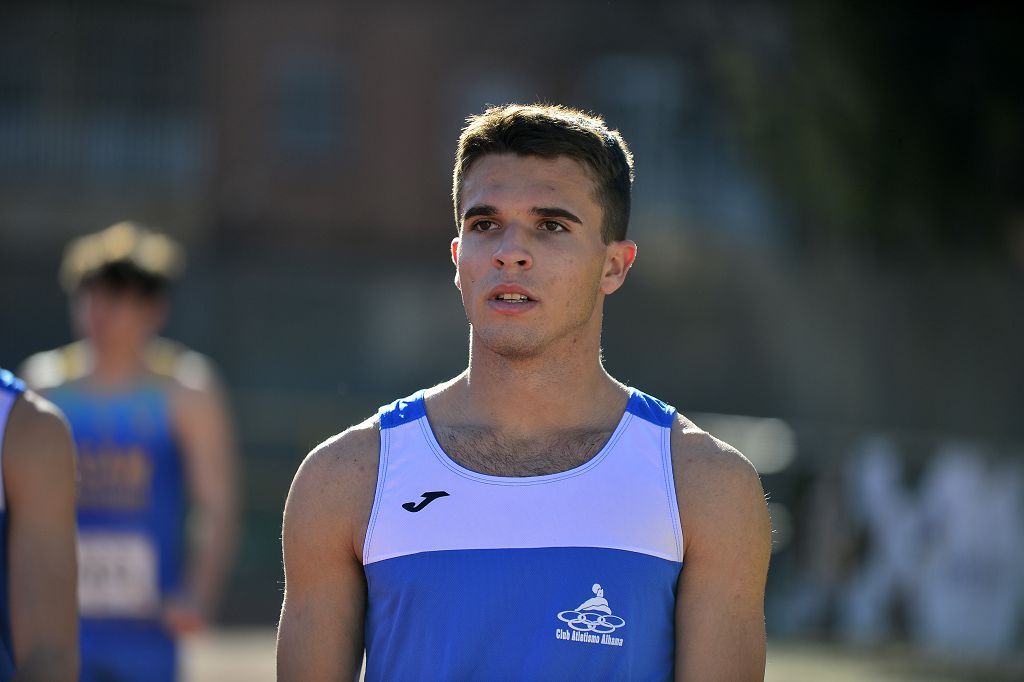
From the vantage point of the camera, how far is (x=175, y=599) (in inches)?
248

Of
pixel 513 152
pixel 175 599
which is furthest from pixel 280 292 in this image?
pixel 513 152

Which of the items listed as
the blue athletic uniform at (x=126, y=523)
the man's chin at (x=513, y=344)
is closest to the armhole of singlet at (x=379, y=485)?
the man's chin at (x=513, y=344)

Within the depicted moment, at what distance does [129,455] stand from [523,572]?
3356mm

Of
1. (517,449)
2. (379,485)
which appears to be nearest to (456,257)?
(517,449)

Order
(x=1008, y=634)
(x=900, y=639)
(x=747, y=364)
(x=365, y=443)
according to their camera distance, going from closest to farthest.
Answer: (x=365, y=443)
(x=1008, y=634)
(x=900, y=639)
(x=747, y=364)

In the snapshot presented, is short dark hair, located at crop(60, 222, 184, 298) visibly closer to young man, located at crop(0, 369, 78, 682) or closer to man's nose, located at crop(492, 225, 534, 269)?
young man, located at crop(0, 369, 78, 682)

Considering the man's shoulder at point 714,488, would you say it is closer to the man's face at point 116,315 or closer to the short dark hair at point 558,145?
the short dark hair at point 558,145

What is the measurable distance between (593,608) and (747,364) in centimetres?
2025

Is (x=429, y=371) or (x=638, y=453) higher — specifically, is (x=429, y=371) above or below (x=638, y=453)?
above

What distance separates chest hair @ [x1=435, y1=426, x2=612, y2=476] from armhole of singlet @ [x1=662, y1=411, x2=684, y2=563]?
5.6 inches

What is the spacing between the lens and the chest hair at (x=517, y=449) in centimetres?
346

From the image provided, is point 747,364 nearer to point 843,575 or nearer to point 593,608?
point 843,575

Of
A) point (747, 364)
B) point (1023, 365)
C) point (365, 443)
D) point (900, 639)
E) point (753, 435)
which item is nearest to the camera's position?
point (365, 443)

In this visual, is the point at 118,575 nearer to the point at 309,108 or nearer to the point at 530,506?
the point at 530,506
